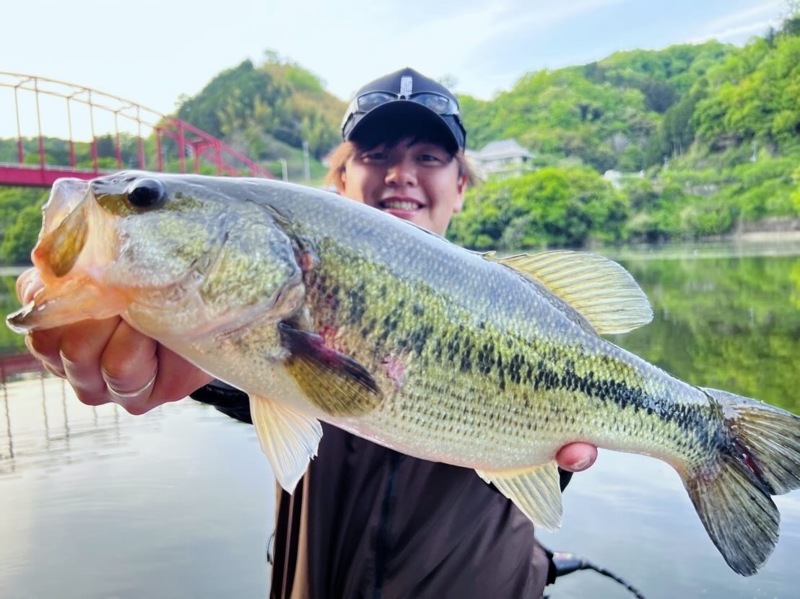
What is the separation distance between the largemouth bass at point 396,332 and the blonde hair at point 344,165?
2241 mm

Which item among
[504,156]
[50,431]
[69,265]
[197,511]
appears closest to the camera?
[69,265]

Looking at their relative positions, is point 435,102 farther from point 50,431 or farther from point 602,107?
point 602,107

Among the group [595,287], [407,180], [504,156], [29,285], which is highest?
[504,156]

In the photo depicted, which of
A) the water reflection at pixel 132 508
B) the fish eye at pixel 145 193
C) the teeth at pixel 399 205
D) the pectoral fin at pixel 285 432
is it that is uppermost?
the teeth at pixel 399 205

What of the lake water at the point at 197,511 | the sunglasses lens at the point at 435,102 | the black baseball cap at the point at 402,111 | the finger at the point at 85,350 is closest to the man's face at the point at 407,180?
the black baseball cap at the point at 402,111

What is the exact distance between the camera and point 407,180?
13.0 ft

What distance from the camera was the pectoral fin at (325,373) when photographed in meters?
1.75

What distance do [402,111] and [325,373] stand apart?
2634 mm

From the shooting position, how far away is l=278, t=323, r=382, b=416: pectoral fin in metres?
1.75

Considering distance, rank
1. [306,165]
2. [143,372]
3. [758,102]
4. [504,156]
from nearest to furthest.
Answer: [143,372] → [758,102] → [306,165] → [504,156]

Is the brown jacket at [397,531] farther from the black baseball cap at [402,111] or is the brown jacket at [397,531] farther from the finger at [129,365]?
the black baseball cap at [402,111]

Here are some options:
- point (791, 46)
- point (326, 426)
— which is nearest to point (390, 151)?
point (326, 426)

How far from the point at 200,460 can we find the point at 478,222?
57604 mm

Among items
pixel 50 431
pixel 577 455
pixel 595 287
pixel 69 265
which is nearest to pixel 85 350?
pixel 69 265
